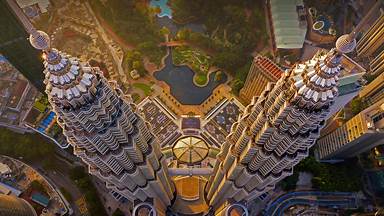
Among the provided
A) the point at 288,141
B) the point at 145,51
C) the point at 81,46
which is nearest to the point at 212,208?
the point at 288,141

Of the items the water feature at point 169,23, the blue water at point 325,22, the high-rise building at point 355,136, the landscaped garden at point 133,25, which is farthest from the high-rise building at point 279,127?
the blue water at point 325,22

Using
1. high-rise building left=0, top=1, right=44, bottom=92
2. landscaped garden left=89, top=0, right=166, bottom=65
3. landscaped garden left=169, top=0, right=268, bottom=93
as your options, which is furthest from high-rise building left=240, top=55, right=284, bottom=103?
high-rise building left=0, top=1, right=44, bottom=92

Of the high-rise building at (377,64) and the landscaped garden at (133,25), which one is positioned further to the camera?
the landscaped garden at (133,25)

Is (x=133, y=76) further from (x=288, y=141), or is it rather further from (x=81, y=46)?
(x=288, y=141)

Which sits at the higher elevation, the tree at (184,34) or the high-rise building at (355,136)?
the tree at (184,34)

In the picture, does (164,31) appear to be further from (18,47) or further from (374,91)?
(374,91)

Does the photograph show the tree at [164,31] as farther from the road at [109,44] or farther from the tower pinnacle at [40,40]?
the tower pinnacle at [40,40]
